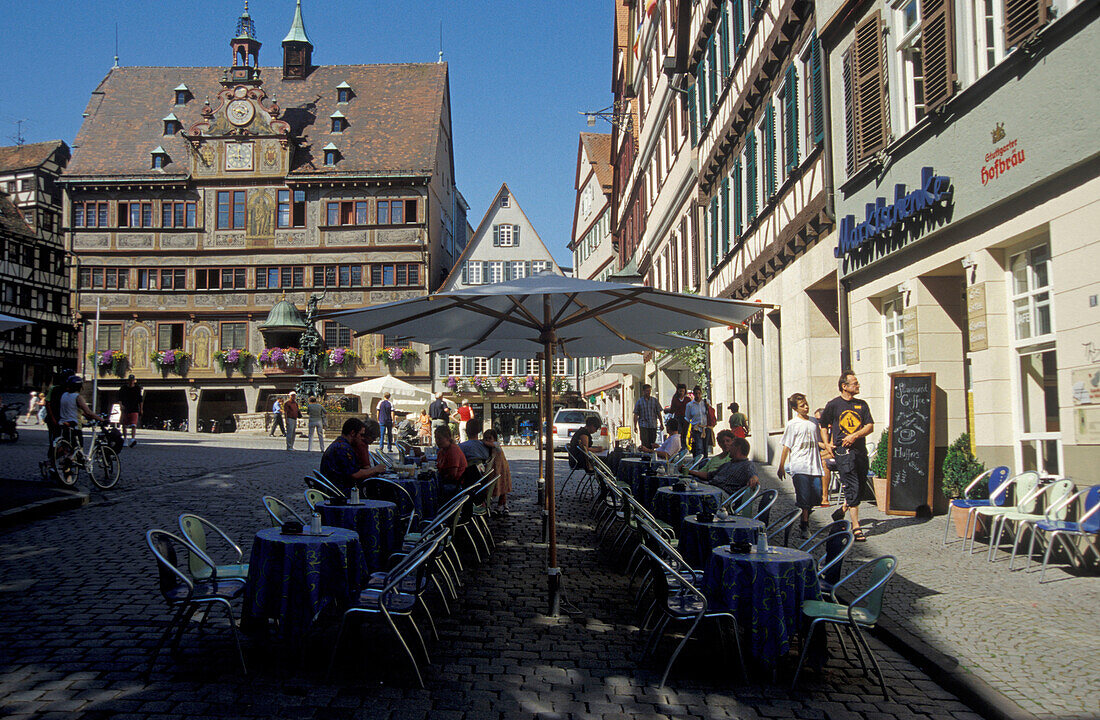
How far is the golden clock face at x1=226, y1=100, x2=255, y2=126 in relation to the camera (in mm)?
45094

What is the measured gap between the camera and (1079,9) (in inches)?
289

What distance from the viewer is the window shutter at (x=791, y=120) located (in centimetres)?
1500

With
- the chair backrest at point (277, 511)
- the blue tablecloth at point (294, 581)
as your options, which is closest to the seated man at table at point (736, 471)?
the chair backrest at point (277, 511)

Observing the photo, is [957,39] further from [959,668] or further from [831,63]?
[959,668]

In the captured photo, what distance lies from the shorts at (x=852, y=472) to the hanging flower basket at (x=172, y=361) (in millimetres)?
41085

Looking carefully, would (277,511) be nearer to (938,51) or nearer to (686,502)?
(686,502)

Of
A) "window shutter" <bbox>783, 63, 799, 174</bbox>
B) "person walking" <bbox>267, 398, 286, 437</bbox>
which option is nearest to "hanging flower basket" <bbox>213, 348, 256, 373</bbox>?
"person walking" <bbox>267, 398, 286, 437</bbox>

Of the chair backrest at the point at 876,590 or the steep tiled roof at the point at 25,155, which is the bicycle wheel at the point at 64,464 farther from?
the steep tiled roof at the point at 25,155

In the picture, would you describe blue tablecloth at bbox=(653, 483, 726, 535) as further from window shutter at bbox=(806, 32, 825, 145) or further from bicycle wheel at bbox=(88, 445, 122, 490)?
bicycle wheel at bbox=(88, 445, 122, 490)

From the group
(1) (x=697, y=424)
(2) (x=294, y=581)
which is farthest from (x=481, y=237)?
(2) (x=294, y=581)

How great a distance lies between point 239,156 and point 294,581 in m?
43.8

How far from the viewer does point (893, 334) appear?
472 inches

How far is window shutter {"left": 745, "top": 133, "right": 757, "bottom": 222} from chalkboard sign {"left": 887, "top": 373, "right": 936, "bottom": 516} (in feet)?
26.1

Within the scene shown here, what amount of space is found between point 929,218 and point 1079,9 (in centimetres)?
321
